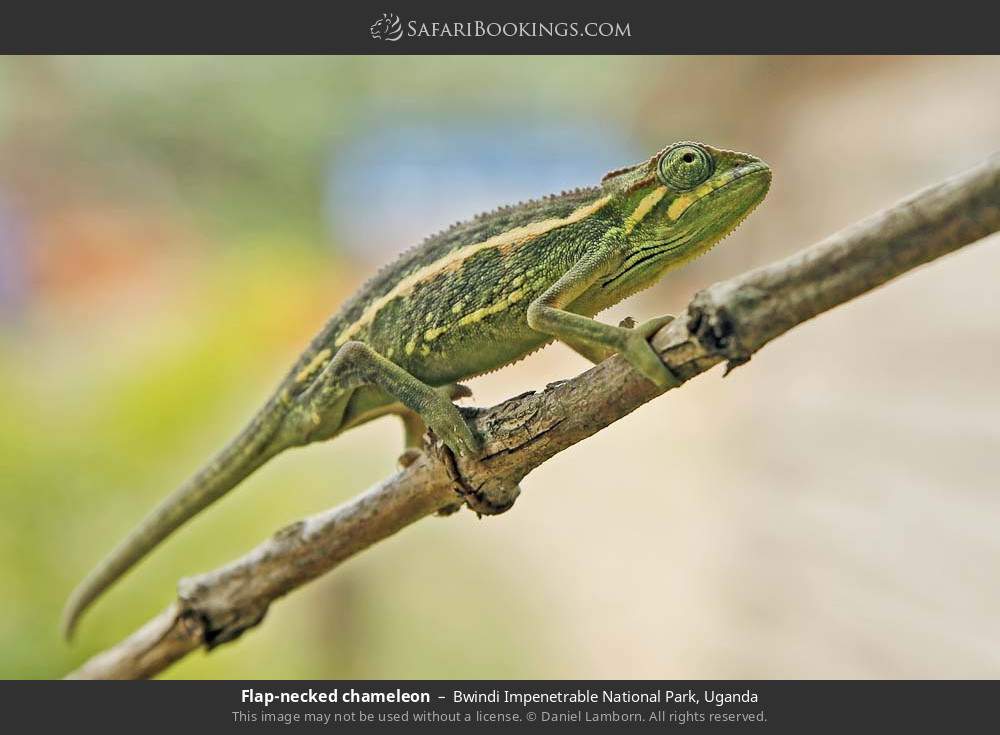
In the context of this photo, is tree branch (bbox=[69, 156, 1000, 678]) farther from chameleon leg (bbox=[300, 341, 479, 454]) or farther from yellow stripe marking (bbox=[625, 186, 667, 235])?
yellow stripe marking (bbox=[625, 186, 667, 235])

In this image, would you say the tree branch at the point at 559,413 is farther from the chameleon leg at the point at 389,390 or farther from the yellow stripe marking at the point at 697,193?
the yellow stripe marking at the point at 697,193

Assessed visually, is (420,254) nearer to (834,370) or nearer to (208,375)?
(208,375)

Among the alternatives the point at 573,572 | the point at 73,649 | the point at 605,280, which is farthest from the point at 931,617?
the point at 73,649

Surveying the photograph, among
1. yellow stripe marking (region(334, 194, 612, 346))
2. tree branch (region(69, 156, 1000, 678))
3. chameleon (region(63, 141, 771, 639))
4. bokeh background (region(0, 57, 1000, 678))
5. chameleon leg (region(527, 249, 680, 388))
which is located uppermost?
bokeh background (region(0, 57, 1000, 678))

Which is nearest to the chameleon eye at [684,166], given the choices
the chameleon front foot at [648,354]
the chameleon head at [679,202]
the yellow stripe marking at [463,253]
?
the chameleon head at [679,202]

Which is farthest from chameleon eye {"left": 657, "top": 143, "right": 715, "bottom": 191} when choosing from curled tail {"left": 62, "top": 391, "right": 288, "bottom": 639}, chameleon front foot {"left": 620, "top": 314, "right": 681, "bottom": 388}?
curled tail {"left": 62, "top": 391, "right": 288, "bottom": 639}

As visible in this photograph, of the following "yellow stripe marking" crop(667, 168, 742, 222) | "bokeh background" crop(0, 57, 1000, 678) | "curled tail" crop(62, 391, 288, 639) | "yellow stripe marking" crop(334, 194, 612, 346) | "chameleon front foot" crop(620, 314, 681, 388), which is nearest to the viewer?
"chameleon front foot" crop(620, 314, 681, 388)

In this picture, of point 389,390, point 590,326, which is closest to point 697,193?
point 590,326
